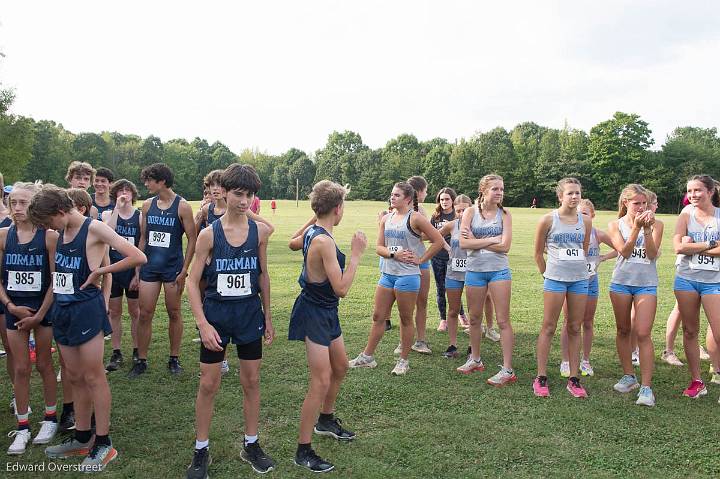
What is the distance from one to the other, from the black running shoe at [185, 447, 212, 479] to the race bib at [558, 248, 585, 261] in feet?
13.0

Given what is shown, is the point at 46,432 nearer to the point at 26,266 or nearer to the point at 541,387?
the point at 26,266

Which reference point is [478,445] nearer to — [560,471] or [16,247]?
[560,471]

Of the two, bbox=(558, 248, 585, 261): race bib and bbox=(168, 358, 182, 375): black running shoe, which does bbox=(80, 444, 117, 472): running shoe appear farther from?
bbox=(558, 248, 585, 261): race bib

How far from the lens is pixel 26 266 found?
4.27 metres

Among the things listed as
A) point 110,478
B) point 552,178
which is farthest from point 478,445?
point 552,178

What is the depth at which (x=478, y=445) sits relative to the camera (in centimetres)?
426

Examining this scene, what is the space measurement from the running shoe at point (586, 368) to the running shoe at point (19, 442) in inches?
226

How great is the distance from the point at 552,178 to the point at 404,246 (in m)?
70.5

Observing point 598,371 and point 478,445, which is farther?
point 598,371

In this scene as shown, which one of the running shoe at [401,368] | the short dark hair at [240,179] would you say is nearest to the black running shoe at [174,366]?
the running shoe at [401,368]

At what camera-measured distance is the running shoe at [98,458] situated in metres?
3.81

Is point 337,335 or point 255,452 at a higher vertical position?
point 337,335

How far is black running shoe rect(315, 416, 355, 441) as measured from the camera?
14.3 feet

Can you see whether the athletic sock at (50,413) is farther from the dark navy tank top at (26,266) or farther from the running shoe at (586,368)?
the running shoe at (586,368)
